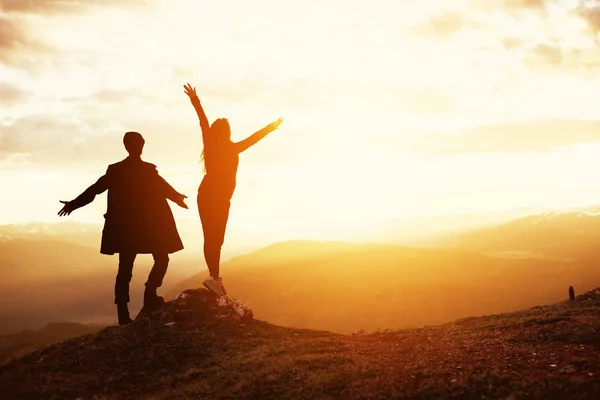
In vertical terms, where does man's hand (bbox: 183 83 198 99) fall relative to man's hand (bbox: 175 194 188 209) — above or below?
above

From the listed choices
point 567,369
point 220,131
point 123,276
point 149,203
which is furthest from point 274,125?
point 567,369

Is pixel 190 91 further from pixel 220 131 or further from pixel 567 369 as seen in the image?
pixel 567 369

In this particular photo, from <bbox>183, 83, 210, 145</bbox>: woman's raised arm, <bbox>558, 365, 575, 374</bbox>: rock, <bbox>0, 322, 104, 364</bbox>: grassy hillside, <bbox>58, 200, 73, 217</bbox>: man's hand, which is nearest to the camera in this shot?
<bbox>558, 365, 575, 374</bbox>: rock

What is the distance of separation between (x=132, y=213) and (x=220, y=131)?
3975 mm

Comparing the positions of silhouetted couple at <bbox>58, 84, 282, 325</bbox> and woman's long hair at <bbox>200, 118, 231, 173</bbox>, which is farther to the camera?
woman's long hair at <bbox>200, 118, 231, 173</bbox>

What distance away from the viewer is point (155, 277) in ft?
48.9

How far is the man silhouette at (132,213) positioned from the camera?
14172mm

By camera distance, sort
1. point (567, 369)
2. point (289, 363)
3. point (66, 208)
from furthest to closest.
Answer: point (66, 208) → point (289, 363) → point (567, 369)

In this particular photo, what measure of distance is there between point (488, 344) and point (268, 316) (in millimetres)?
184377

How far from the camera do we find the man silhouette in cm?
1417

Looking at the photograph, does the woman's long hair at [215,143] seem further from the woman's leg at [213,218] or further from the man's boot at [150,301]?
the man's boot at [150,301]

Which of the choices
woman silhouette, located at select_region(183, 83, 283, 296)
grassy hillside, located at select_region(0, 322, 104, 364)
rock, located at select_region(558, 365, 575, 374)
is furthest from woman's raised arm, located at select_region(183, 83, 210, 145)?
grassy hillside, located at select_region(0, 322, 104, 364)

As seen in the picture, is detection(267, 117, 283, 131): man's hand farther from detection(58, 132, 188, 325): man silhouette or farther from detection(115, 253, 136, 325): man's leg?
detection(115, 253, 136, 325): man's leg

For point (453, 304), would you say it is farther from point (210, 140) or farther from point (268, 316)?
point (210, 140)
